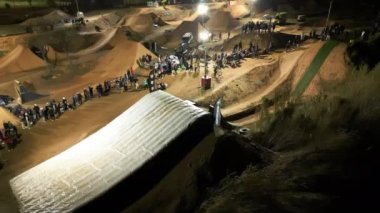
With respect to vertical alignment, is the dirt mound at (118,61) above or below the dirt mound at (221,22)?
below

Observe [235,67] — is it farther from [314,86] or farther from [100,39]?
[100,39]

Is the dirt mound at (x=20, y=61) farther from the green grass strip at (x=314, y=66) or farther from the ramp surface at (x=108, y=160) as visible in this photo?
the green grass strip at (x=314, y=66)

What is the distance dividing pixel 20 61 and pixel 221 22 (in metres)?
27.4

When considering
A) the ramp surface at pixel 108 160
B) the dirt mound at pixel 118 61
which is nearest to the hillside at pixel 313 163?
A: the ramp surface at pixel 108 160

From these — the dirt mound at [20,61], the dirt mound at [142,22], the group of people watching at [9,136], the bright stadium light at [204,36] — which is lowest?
the group of people watching at [9,136]

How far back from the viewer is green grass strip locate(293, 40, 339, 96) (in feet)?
62.4

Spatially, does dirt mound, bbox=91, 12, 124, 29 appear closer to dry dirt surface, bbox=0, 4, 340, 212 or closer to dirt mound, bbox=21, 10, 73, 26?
dirt mound, bbox=21, 10, 73, 26

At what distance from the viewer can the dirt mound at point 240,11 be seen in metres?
53.8

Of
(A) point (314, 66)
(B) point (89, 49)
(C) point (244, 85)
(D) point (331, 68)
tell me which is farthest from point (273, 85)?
(B) point (89, 49)

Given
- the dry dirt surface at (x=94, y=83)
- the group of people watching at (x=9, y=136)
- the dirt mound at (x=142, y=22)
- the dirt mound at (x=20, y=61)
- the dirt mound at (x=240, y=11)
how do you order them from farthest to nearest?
the dirt mound at (x=240, y=11), the dirt mound at (x=142, y=22), the dirt mound at (x=20, y=61), the group of people watching at (x=9, y=136), the dry dirt surface at (x=94, y=83)

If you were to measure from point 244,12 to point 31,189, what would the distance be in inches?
1940

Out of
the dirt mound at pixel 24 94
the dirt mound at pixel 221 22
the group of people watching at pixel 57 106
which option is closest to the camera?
the group of people watching at pixel 57 106

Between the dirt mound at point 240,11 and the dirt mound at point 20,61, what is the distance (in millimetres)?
33221

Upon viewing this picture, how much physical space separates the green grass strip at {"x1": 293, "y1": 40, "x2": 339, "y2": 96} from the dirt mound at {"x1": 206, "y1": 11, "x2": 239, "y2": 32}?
1052 inches
